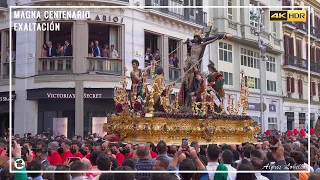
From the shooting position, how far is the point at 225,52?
88.3 ft

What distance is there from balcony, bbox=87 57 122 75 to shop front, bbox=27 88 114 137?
0.99 m

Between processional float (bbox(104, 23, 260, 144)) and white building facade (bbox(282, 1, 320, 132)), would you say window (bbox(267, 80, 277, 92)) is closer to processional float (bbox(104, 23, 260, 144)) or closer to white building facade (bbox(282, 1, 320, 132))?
white building facade (bbox(282, 1, 320, 132))

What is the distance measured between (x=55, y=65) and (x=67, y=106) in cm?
279

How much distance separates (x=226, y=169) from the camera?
22.4ft

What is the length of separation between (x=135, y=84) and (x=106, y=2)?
6683 mm

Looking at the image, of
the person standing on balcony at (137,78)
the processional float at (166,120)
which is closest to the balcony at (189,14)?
the processional float at (166,120)

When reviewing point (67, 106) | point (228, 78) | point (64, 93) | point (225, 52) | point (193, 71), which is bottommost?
point (67, 106)

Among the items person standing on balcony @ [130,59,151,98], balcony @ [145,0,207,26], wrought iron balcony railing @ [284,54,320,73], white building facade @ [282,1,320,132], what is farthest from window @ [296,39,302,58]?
person standing on balcony @ [130,59,151,98]

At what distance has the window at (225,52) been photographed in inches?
1005

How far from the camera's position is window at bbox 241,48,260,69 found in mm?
A: 23231

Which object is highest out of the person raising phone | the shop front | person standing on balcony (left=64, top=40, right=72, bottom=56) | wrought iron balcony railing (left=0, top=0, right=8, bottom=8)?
wrought iron balcony railing (left=0, top=0, right=8, bottom=8)

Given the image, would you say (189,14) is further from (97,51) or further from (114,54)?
(97,51)

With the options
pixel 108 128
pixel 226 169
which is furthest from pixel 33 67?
pixel 226 169

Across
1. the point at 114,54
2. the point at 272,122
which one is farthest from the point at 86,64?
the point at 272,122
